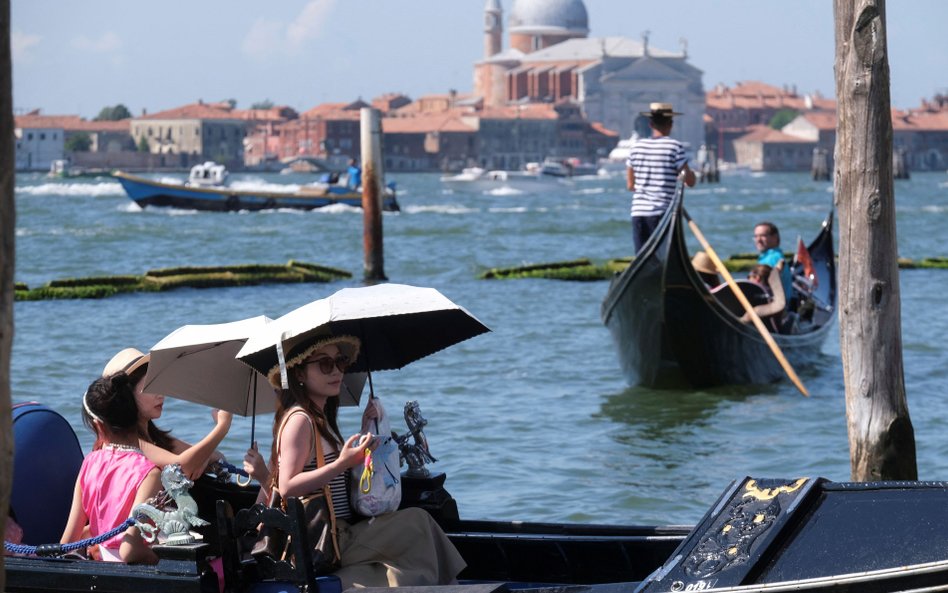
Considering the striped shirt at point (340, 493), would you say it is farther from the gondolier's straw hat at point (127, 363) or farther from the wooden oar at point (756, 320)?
the wooden oar at point (756, 320)

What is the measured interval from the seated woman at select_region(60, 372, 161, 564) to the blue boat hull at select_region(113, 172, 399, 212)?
3153 centimetres

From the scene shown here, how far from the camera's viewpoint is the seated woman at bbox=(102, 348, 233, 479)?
3.59 metres

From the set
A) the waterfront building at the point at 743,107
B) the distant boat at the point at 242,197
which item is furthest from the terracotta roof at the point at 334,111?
the distant boat at the point at 242,197

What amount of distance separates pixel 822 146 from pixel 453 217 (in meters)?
68.4

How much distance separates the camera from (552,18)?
350 ft

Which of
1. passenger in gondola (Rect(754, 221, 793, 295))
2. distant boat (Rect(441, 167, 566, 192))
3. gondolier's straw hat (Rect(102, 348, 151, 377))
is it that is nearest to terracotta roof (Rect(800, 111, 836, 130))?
distant boat (Rect(441, 167, 566, 192))

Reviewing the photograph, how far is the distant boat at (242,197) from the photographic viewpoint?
117ft

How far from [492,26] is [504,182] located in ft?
→ 200

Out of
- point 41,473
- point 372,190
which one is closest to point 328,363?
point 41,473

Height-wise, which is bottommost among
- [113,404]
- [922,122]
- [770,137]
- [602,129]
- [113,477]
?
[113,477]

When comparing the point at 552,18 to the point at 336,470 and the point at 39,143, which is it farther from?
the point at 336,470

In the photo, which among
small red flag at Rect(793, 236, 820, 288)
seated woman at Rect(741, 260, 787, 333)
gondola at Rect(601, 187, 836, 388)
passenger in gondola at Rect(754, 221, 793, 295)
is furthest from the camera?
small red flag at Rect(793, 236, 820, 288)

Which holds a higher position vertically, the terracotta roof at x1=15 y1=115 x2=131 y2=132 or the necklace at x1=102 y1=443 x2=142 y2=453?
the terracotta roof at x1=15 y1=115 x2=131 y2=132

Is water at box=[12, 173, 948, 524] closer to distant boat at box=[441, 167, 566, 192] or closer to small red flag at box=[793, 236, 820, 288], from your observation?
small red flag at box=[793, 236, 820, 288]
